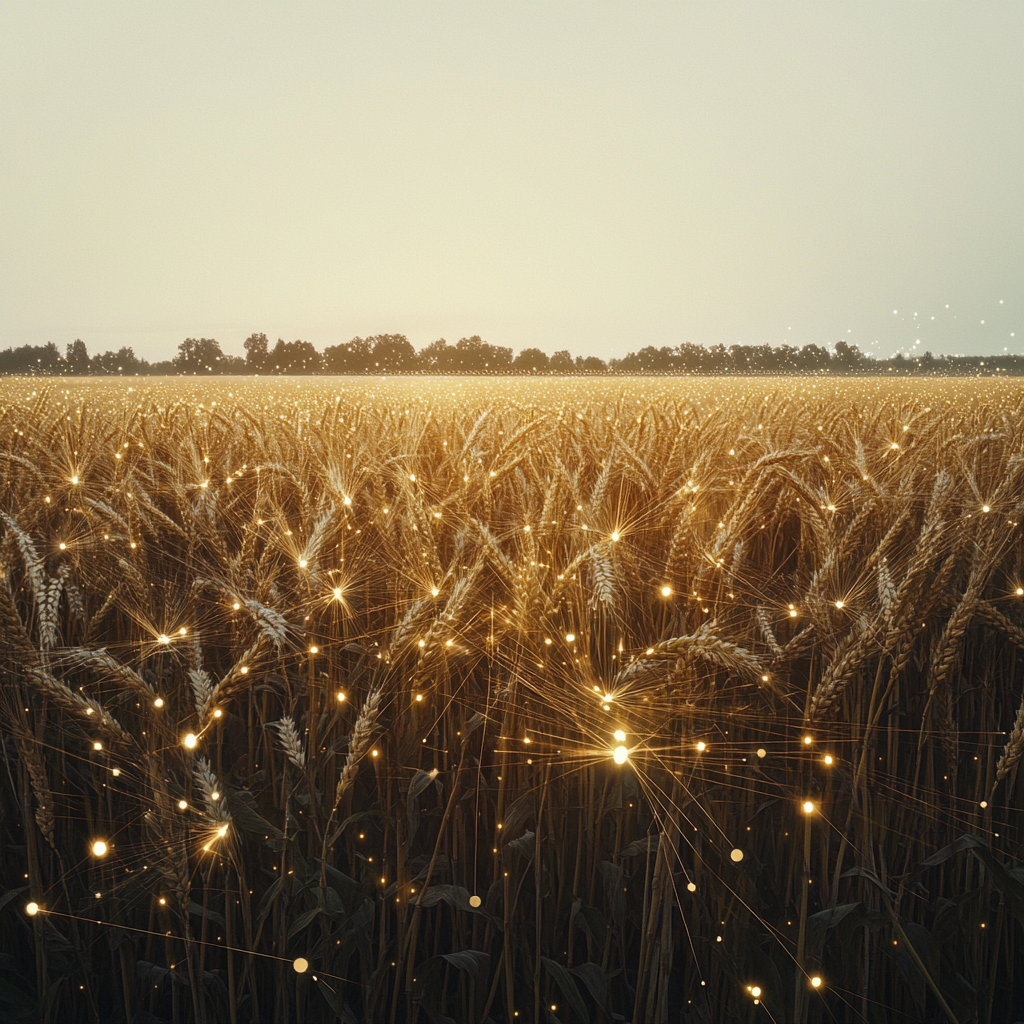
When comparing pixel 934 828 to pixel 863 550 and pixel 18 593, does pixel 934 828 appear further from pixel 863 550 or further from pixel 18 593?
pixel 18 593

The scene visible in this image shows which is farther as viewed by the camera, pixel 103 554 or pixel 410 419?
pixel 410 419

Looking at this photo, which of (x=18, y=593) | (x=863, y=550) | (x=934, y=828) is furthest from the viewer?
(x=863, y=550)

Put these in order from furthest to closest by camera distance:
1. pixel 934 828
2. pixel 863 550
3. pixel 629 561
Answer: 1. pixel 863 550
2. pixel 629 561
3. pixel 934 828

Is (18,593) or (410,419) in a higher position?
(410,419)

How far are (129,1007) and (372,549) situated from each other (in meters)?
1.28

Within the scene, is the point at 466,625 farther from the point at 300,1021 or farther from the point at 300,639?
the point at 300,1021

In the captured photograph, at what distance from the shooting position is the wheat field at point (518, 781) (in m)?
1.40

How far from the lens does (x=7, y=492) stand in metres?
2.35

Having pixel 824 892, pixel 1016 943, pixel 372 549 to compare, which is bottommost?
pixel 1016 943

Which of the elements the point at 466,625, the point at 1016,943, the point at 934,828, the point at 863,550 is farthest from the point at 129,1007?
the point at 863,550

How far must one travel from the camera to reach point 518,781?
74.9 inches

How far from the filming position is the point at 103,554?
198cm

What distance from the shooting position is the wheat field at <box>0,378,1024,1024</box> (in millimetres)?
1398

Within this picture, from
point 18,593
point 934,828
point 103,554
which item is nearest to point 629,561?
point 934,828
